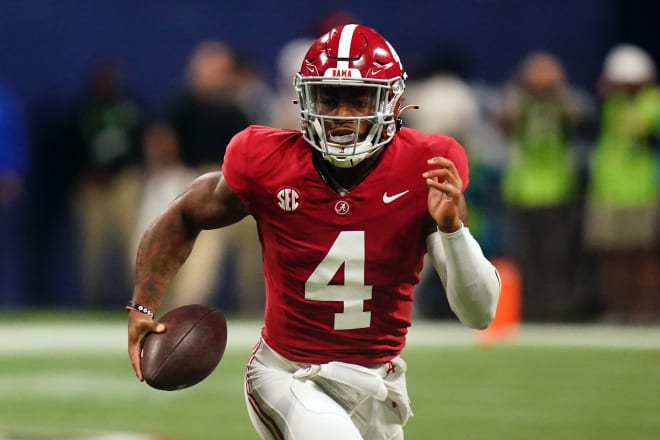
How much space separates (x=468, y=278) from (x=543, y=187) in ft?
22.8

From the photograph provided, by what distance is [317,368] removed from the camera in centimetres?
401

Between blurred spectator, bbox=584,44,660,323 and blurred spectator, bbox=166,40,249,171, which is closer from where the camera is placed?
blurred spectator, bbox=584,44,660,323

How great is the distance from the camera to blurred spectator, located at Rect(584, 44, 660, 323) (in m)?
10.1

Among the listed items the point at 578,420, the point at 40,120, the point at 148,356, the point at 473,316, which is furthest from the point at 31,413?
the point at 40,120

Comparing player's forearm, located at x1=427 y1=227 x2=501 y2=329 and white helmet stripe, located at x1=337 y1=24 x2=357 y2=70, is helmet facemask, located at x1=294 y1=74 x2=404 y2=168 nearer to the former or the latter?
white helmet stripe, located at x1=337 y1=24 x2=357 y2=70

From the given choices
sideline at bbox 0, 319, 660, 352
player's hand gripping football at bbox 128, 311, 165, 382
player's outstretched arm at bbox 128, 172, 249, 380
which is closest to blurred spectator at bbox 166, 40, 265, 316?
sideline at bbox 0, 319, 660, 352

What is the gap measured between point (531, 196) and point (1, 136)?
4385 millimetres

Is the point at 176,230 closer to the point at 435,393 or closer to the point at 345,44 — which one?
the point at 345,44

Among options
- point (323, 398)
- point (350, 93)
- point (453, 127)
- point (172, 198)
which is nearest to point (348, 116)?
point (350, 93)

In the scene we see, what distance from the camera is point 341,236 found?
13.3 feet

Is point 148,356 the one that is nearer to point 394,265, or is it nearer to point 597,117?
point 394,265

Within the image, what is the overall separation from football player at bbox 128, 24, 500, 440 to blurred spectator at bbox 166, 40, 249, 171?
6636mm

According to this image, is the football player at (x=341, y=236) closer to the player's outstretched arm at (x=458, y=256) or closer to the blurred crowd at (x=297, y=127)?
the player's outstretched arm at (x=458, y=256)

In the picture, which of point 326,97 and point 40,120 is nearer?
point 326,97
